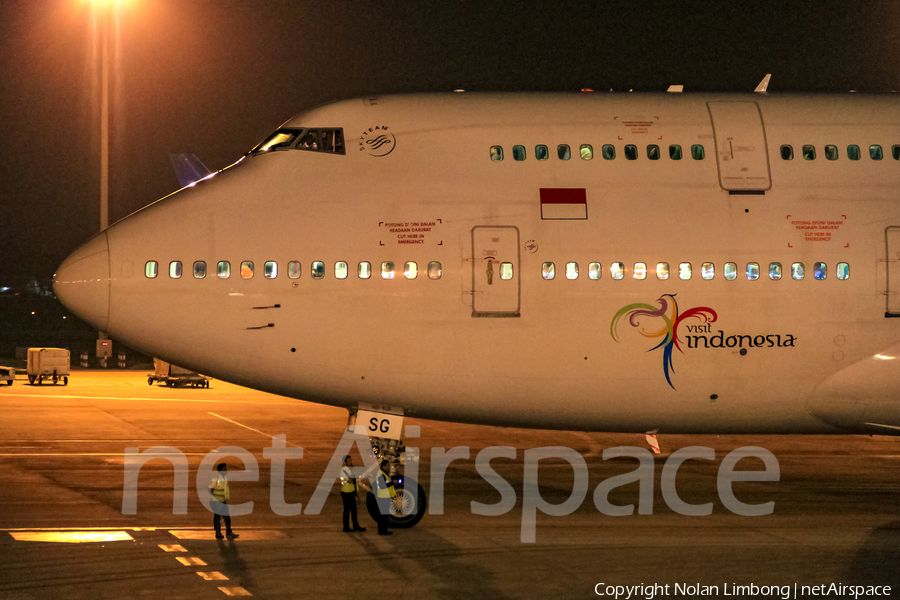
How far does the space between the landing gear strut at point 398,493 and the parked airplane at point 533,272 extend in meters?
0.34

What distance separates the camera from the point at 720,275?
545 inches

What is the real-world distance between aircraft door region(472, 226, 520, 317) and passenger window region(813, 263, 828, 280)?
4870 mm

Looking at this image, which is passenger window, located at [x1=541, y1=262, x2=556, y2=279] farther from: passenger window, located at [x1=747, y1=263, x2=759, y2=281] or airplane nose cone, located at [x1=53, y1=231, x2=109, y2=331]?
airplane nose cone, located at [x1=53, y1=231, x2=109, y2=331]

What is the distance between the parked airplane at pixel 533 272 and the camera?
1352 centimetres

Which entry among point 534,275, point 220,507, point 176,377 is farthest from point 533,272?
point 176,377

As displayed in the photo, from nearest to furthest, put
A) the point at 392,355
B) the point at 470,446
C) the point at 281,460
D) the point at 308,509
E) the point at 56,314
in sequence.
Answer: the point at 392,355
the point at 308,509
the point at 281,460
the point at 470,446
the point at 56,314

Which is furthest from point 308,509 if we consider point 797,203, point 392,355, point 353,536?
point 797,203

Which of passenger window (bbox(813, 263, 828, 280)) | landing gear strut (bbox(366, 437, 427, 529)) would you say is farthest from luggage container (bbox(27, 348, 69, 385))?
passenger window (bbox(813, 263, 828, 280))

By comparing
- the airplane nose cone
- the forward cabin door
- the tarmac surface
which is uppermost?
the forward cabin door

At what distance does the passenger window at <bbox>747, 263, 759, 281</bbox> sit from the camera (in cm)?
1387

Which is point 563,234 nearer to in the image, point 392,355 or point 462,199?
point 462,199

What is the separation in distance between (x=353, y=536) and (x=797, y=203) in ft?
29.6

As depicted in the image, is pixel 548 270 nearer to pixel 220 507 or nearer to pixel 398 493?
pixel 398 493

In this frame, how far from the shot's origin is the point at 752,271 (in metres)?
13.9
